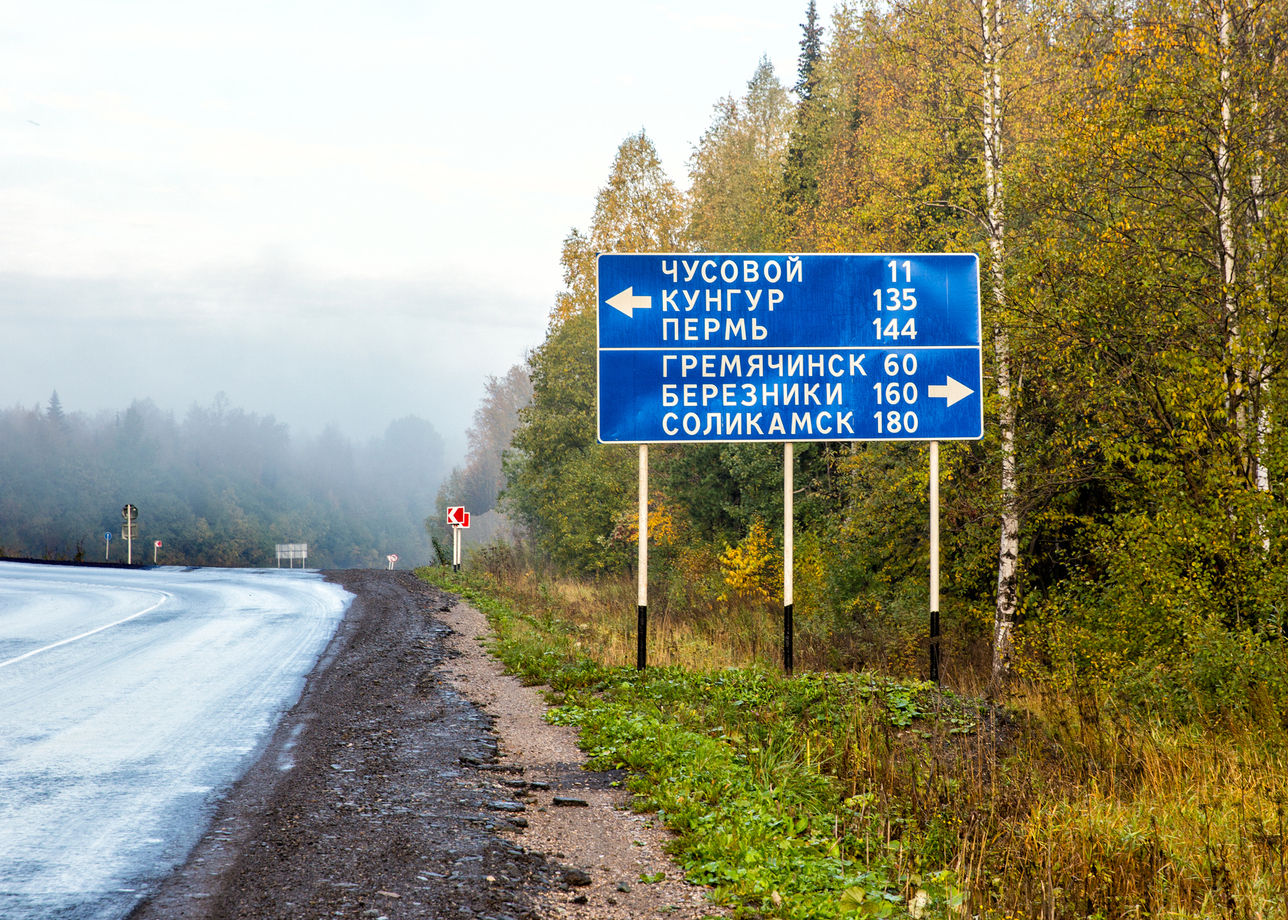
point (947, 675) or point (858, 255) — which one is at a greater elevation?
point (858, 255)

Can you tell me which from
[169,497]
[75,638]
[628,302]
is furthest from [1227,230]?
[169,497]

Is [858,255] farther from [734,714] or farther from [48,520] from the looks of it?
[48,520]

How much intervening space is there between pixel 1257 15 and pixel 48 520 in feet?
457

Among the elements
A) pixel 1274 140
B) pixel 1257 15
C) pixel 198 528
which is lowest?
pixel 198 528

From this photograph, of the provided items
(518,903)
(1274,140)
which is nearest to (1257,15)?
(1274,140)

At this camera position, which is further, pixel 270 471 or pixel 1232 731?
pixel 270 471

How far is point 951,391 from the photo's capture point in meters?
11.2

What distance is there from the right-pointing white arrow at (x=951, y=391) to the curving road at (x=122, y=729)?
8.38 metres

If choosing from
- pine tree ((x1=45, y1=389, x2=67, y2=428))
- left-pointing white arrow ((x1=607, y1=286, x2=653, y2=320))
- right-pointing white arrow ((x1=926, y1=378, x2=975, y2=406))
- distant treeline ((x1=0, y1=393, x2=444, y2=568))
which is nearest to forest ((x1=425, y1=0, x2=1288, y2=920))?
right-pointing white arrow ((x1=926, y1=378, x2=975, y2=406))

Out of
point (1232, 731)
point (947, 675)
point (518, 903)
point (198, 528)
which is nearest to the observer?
point (518, 903)

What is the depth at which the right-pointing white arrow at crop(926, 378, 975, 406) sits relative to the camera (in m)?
11.2

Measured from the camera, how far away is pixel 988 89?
596 inches

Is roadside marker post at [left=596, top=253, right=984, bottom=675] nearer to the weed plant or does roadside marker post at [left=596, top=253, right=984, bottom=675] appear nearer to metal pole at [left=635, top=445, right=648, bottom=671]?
metal pole at [left=635, top=445, right=648, bottom=671]

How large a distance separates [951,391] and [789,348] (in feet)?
7.04
